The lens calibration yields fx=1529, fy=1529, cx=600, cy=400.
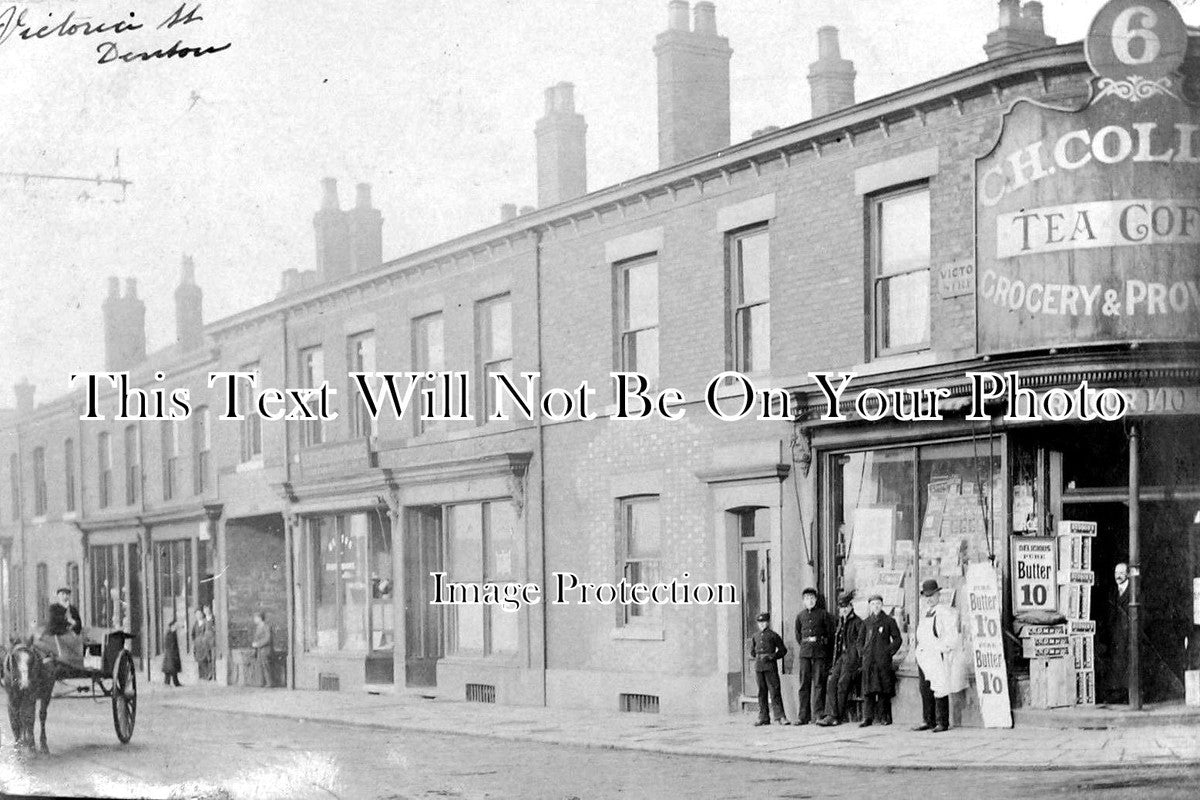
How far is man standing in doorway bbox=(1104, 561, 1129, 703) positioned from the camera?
1493 centimetres

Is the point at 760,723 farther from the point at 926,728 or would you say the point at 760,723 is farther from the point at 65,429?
the point at 65,429

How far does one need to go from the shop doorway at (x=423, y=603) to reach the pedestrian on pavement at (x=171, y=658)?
6.81m

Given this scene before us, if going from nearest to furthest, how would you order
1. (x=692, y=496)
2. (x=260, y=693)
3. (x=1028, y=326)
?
(x=1028, y=326)
(x=692, y=496)
(x=260, y=693)

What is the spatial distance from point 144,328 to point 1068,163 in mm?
9574

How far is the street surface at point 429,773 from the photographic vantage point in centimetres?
1202

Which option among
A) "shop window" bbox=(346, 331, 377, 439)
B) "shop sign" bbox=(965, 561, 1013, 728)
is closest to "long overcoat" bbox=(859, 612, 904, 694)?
"shop sign" bbox=(965, 561, 1013, 728)

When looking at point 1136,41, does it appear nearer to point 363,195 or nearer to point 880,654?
point 880,654

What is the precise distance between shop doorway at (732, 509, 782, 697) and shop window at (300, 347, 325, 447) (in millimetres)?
6306

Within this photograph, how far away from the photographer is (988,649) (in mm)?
15086

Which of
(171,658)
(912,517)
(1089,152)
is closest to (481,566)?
(912,517)

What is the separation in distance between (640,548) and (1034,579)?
4754 millimetres

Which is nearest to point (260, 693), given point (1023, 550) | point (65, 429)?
point (65, 429)

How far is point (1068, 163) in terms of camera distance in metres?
13.9

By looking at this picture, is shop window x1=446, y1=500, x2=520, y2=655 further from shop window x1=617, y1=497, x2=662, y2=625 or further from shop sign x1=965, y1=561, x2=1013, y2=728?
shop sign x1=965, y1=561, x2=1013, y2=728
